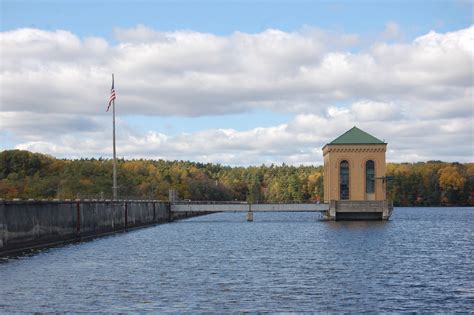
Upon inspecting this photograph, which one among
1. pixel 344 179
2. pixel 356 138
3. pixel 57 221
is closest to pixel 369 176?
pixel 344 179

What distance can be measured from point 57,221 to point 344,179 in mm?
68804

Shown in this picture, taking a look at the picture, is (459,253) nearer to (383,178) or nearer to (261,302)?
(261,302)

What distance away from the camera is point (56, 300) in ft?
110

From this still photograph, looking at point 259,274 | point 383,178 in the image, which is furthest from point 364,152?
point 259,274

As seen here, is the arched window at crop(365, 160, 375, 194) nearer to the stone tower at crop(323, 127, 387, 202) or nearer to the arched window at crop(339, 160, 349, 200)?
the stone tower at crop(323, 127, 387, 202)

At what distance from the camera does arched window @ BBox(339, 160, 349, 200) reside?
422ft

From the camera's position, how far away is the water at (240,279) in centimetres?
3269

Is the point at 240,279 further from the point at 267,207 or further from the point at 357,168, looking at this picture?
the point at 357,168

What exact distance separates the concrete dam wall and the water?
7.53 feet

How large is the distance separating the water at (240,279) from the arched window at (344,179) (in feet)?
201

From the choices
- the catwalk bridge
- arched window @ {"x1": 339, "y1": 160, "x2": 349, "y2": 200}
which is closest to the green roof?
arched window @ {"x1": 339, "y1": 160, "x2": 349, "y2": 200}

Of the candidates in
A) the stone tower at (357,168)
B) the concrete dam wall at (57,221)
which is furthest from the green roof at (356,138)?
the concrete dam wall at (57,221)

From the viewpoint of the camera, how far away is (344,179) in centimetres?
12875

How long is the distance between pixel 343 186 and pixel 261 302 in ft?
318
